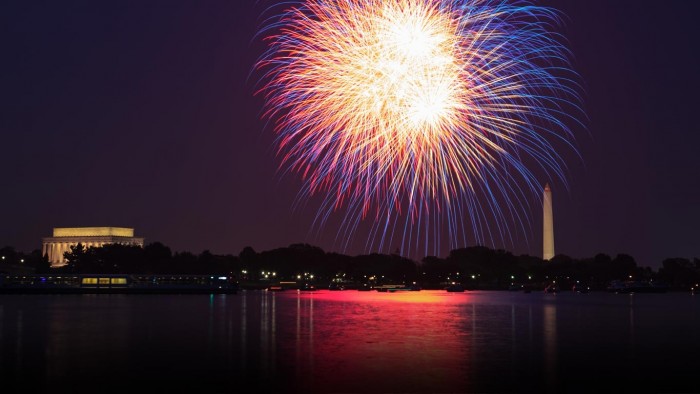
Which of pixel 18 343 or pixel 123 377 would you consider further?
pixel 18 343

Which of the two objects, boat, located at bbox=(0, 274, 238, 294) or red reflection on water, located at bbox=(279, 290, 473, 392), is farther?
boat, located at bbox=(0, 274, 238, 294)

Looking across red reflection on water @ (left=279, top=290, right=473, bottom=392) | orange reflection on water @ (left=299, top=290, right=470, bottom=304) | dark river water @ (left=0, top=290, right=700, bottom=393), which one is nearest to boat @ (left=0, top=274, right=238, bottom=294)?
orange reflection on water @ (left=299, top=290, right=470, bottom=304)

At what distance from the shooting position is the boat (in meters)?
156

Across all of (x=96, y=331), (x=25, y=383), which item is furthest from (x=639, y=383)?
(x=96, y=331)

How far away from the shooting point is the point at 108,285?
162 m

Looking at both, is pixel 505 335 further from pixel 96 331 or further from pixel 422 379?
pixel 96 331

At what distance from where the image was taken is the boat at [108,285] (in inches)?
6156

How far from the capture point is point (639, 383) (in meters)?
27.6

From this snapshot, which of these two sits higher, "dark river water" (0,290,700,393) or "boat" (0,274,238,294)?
"dark river water" (0,290,700,393)

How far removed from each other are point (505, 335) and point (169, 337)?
20.3 metres

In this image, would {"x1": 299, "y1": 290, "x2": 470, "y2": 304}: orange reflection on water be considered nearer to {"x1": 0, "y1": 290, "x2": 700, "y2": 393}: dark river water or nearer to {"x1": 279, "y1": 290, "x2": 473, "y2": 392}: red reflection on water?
{"x1": 279, "y1": 290, "x2": 473, "y2": 392}: red reflection on water

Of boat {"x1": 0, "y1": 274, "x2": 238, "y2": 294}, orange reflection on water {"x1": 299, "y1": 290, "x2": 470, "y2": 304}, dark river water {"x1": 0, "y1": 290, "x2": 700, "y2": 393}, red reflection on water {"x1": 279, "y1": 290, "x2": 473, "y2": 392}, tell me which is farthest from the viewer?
boat {"x1": 0, "y1": 274, "x2": 238, "y2": 294}

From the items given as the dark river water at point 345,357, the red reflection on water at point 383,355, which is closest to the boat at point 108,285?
the dark river water at point 345,357

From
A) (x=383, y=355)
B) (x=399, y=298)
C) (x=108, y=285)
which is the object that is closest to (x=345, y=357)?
(x=383, y=355)
